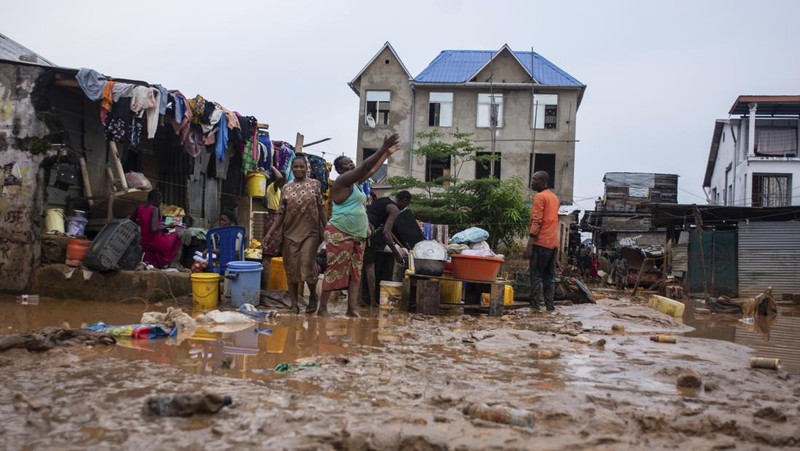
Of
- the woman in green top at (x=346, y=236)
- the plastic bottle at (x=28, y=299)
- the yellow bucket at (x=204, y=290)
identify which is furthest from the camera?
the yellow bucket at (x=204, y=290)

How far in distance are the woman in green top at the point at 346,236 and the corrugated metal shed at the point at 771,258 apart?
1418 centimetres

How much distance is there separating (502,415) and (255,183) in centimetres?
1144

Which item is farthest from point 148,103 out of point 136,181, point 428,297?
point 428,297

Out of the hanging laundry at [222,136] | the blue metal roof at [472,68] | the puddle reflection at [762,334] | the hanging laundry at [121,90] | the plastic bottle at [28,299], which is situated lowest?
the puddle reflection at [762,334]

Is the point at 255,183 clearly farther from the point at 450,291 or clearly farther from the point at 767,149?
the point at 767,149

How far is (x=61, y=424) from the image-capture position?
2.54m

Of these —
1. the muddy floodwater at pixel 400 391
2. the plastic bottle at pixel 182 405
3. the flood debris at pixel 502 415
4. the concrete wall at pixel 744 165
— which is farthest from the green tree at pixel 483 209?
the plastic bottle at pixel 182 405

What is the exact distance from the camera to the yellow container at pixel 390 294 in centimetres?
804

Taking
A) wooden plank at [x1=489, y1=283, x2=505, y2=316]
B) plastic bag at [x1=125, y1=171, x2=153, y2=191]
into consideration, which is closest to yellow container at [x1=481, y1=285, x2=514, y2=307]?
wooden plank at [x1=489, y1=283, x2=505, y2=316]

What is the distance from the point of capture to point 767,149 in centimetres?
3161

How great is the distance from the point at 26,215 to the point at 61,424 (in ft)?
23.4

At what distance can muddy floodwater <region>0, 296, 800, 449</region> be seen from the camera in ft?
8.15

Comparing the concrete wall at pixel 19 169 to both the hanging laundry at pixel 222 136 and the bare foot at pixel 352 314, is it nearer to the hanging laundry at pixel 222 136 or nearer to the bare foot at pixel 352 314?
the hanging laundry at pixel 222 136

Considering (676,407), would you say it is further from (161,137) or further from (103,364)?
(161,137)
